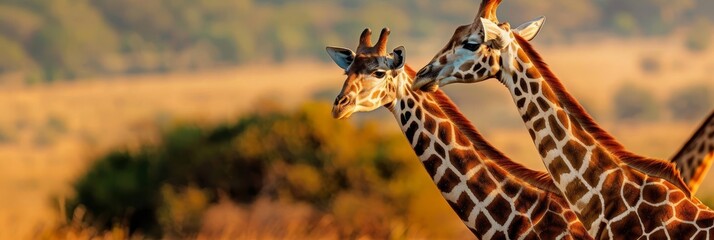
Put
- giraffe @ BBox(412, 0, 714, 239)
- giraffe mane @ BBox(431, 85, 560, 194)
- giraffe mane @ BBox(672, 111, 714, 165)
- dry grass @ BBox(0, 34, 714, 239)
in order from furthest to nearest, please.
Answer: dry grass @ BBox(0, 34, 714, 239), giraffe mane @ BBox(672, 111, 714, 165), giraffe mane @ BBox(431, 85, 560, 194), giraffe @ BBox(412, 0, 714, 239)

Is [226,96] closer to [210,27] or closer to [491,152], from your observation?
[210,27]

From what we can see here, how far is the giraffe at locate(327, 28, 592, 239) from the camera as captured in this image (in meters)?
10.5

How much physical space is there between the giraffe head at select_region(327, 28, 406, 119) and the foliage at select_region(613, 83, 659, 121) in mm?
99601

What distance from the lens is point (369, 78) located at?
10641mm

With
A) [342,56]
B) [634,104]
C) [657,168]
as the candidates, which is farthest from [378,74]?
[634,104]

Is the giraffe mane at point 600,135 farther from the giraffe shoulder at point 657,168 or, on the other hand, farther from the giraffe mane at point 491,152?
the giraffe mane at point 491,152

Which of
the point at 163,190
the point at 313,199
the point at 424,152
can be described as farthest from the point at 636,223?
the point at 163,190

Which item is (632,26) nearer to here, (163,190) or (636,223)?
(163,190)

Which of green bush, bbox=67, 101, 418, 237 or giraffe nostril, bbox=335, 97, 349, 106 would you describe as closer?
giraffe nostril, bbox=335, 97, 349, 106

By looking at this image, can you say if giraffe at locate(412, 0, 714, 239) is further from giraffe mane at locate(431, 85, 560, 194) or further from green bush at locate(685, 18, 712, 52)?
green bush at locate(685, 18, 712, 52)

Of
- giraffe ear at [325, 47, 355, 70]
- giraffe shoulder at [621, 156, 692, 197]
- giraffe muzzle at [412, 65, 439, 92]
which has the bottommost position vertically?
giraffe shoulder at [621, 156, 692, 197]

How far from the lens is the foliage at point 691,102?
106 m

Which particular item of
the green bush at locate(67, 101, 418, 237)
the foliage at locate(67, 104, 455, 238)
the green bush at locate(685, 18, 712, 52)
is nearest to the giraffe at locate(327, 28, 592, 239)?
the foliage at locate(67, 104, 455, 238)

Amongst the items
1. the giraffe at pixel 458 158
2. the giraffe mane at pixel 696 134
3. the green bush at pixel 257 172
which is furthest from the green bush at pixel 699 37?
the giraffe at pixel 458 158
